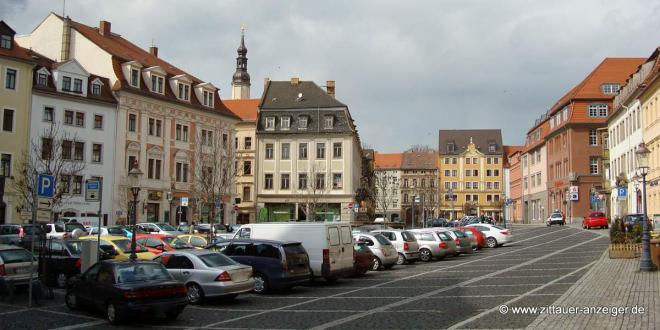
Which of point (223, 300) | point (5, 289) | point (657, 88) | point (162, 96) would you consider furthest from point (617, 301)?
point (162, 96)

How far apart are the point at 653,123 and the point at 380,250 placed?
112 feet

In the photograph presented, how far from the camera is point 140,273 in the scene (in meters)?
14.2

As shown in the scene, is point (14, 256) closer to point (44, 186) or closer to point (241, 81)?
point (44, 186)

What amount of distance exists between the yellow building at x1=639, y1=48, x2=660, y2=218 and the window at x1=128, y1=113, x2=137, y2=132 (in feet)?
136

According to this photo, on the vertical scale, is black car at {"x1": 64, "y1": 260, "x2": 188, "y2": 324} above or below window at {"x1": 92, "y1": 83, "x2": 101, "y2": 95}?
below

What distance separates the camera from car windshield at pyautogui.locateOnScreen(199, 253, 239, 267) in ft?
55.9

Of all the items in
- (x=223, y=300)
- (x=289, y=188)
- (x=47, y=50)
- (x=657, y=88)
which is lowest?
(x=223, y=300)

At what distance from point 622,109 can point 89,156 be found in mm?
49235

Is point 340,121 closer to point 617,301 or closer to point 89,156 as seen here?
point 89,156

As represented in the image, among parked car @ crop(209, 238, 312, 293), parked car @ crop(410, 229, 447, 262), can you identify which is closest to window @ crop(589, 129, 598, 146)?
parked car @ crop(410, 229, 447, 262)

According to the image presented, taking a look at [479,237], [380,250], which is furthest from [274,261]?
[479,237]

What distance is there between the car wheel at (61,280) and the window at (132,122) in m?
34.9

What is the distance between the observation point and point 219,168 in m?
57.5

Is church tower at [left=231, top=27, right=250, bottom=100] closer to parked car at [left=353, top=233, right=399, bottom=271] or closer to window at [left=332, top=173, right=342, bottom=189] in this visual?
window at [left=332, top=173, right=342, bottom=189]
